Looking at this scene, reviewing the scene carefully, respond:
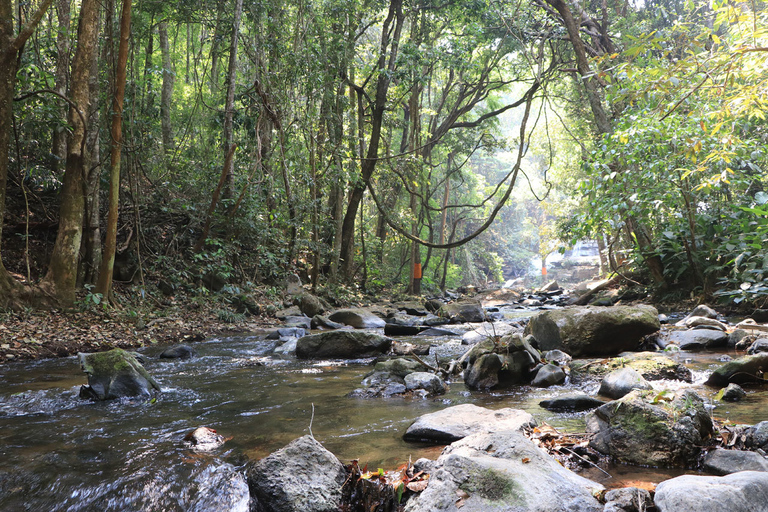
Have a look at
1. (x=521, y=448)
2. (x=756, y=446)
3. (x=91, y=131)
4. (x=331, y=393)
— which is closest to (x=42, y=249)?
(x=91, y=131)

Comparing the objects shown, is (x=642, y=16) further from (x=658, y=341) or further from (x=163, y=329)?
(x=163, y=329)

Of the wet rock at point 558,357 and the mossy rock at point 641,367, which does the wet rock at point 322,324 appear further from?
the mossy rock at point 641,367

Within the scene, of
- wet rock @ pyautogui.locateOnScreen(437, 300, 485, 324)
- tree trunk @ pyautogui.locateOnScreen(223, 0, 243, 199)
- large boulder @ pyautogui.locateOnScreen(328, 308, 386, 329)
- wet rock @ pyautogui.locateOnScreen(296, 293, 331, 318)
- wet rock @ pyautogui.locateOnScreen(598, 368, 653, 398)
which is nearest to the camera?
wet rock @ pyautogui.locateOnScreen(598, 368, 653, 398)

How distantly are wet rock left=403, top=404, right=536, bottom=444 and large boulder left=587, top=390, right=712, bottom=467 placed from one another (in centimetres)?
44

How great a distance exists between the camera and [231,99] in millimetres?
Answer: 9312

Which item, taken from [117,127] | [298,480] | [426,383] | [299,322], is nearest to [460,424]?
[298,480]

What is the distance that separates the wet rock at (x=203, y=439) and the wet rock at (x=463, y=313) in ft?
25.1

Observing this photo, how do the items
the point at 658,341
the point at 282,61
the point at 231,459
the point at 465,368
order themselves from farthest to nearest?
the point at 282,61 → the point at 658,341 → the point at 465,368 → the point at 231,459

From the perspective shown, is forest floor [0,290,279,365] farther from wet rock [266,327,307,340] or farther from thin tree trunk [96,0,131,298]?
wet rock [266,327,307,340]

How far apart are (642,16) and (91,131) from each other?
1648 cm

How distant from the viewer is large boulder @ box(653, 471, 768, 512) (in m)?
1.69

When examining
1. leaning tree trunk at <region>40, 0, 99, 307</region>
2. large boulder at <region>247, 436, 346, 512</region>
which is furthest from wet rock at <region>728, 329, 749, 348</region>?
leaning tree trunk at <region>40, 0, 99, 307</region>

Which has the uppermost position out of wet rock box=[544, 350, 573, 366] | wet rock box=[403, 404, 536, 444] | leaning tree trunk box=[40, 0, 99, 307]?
leaning tree trunk box=[40, 0, 99, 307]

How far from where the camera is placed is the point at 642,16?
16078mm
